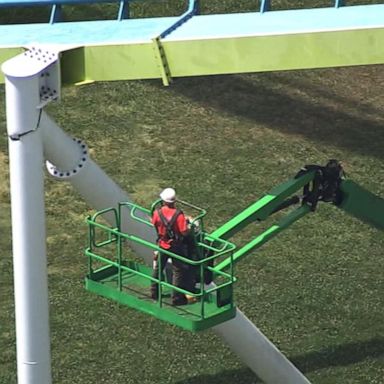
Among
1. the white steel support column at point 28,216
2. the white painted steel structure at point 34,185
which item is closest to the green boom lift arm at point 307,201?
the white painted steel structure at point 34,185

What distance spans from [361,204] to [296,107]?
1047 cm

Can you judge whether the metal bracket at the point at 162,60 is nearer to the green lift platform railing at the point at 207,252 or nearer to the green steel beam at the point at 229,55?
the green steel beam at the point at 229,55

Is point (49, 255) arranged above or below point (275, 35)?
below

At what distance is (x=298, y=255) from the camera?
1927 cm

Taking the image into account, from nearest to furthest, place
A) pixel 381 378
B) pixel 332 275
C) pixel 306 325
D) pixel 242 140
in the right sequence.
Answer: pixel 381 378, pixel 306 325, pixel 332 275, pixel 242 140

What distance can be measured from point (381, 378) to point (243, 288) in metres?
3.00

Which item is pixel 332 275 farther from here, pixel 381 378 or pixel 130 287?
pixel 130 287

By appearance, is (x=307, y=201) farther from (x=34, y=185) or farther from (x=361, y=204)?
(x=34, y=185)

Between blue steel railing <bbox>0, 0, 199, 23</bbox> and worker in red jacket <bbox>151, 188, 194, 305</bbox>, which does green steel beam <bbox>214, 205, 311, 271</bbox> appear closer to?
worker in red jacket <bbox>151, 188, 194, 305</bbox>

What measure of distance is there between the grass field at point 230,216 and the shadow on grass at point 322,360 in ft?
0.06

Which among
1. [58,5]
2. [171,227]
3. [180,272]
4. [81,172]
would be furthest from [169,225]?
[58,5]

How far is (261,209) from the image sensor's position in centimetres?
1295

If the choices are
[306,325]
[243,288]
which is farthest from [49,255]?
[306,325]

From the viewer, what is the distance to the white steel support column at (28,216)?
11234mm
